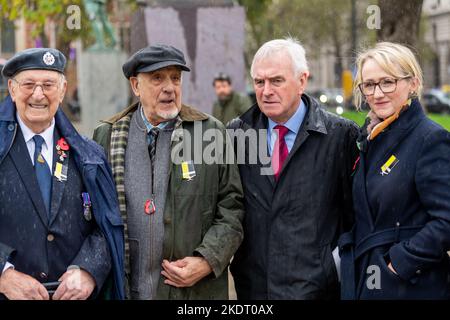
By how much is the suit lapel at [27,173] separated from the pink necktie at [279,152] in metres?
1.29

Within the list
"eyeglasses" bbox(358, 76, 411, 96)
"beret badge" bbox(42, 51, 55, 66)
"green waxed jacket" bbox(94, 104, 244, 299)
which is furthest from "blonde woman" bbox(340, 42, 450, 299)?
"beret badge" bbox(42, 51, 55, 66)

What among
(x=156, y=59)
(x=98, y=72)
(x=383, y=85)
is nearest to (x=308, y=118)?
(x=383, y=85)

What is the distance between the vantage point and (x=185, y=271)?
12.7ft

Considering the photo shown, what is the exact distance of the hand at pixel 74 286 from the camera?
11.6 ft

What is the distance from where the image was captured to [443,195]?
3.49m

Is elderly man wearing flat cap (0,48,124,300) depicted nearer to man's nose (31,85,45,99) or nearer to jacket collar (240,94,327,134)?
man's nose (31,85,45,99)

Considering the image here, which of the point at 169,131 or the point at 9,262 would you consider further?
the point at 169,131

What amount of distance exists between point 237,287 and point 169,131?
3.28 ft

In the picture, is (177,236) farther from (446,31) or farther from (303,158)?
(446,31)

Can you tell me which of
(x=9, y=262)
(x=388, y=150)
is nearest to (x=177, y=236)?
(x=9, y=262)

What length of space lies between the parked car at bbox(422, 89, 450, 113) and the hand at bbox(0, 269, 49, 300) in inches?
1320

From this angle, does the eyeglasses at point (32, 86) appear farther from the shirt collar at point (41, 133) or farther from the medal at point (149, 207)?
the medal at point (149, 207)

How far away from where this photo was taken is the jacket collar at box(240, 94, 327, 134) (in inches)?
160

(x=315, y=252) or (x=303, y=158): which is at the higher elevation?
(x=303, y=158)
